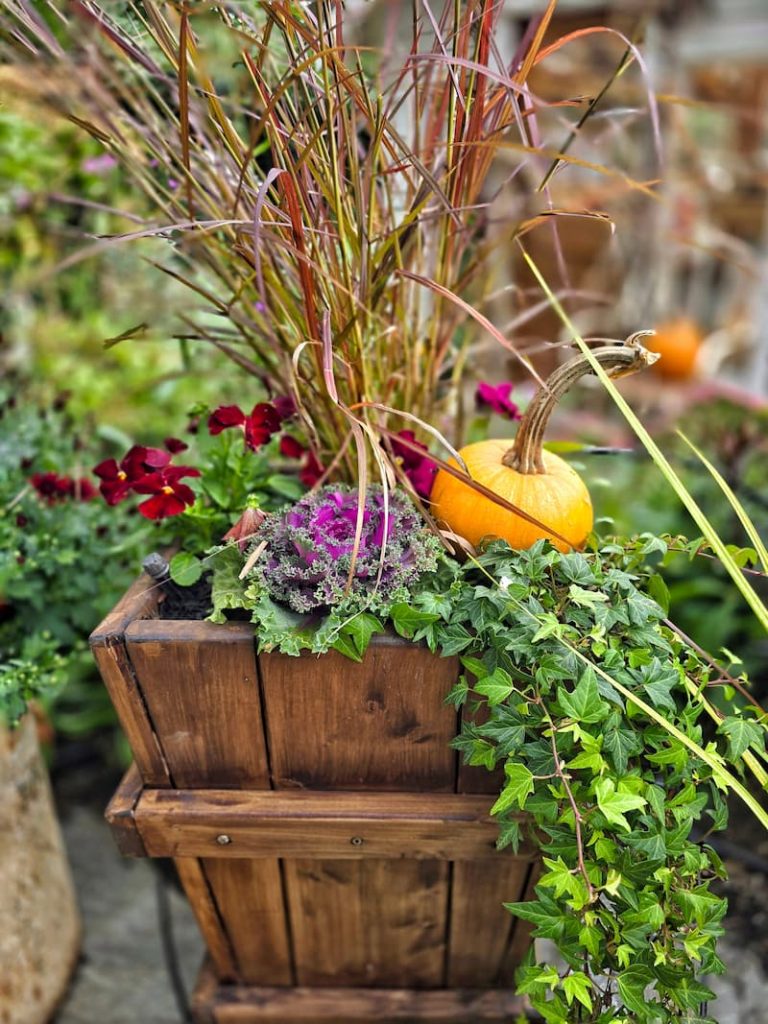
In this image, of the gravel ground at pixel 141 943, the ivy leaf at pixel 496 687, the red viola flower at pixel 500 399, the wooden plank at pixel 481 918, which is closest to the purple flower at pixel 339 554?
the ivy leaf at pixel 496 687

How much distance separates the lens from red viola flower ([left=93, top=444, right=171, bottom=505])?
97cm

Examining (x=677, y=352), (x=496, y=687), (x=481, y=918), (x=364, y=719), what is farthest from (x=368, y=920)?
(x=677, y=352)

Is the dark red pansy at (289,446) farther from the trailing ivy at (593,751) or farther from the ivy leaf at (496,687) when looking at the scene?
the ivy leaf at (496,687)

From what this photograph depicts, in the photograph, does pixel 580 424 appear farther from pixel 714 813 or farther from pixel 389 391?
pixel 714 813

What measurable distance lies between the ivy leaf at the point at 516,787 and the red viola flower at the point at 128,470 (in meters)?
0.55

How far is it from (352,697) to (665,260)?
326 cm

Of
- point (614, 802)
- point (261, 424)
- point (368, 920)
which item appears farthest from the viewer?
point (368, 920)

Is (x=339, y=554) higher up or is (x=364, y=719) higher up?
(x=339, y=554)

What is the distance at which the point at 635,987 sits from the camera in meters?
0.76

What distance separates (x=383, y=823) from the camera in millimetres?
932

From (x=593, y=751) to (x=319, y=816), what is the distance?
0.35 metres

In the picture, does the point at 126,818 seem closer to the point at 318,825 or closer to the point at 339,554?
the point at 318,825

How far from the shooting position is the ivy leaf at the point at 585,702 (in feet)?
2.50

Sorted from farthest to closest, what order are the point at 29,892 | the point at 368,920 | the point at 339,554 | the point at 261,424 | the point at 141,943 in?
the point at 141,943
the point at 29,892
the point at 368,920
the point at 261,424
the point at 339,554
